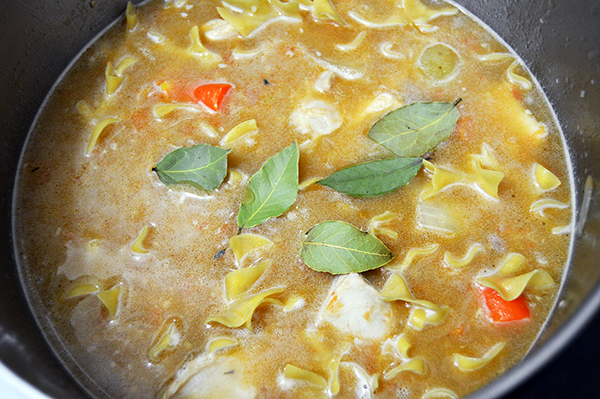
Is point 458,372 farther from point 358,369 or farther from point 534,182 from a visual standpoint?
point 534,182

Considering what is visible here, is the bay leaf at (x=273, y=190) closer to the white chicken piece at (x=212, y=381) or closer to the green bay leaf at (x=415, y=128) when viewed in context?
the green bay leaf at (x=415, y=128)

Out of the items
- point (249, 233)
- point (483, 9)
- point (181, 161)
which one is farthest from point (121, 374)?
point (483, 9)

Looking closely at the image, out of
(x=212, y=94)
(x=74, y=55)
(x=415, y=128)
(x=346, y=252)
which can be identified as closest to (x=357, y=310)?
(x=346, y=252)

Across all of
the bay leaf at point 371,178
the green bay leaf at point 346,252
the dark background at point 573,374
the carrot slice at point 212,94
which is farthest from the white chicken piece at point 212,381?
the carrot slice at point 212,94

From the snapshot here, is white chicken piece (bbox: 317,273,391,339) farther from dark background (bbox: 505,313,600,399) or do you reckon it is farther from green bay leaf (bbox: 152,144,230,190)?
green bay leaf (bbox: 152,144,230,190)

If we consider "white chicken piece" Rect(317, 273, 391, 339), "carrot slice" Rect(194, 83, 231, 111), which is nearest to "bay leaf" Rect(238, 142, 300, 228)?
"white chicken piece" Rect(317, 273, 391, 339)

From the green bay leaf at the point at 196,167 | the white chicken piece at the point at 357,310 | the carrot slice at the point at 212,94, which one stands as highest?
the carrot slice at the point at 212,94

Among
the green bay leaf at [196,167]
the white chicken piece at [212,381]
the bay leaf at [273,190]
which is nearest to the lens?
the white chicken piece at [212,381]
